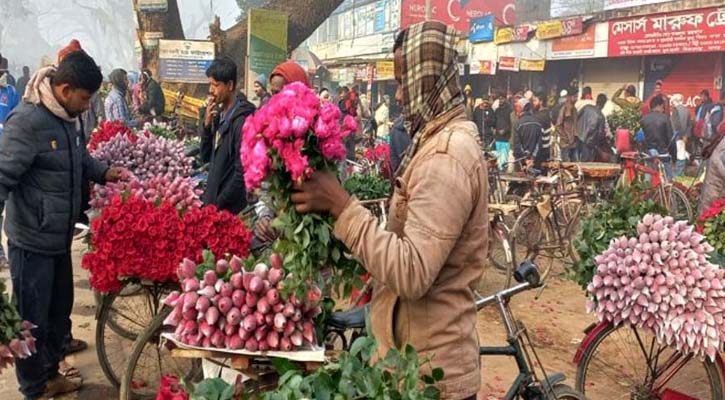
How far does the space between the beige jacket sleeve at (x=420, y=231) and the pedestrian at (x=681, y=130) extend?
1248cm

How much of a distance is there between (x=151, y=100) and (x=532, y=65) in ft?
A: 34.7

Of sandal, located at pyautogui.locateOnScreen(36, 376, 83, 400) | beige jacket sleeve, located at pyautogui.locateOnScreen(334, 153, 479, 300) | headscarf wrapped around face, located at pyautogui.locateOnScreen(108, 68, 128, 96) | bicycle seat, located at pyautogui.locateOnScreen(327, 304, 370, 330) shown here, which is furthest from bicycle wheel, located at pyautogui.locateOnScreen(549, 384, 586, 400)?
headscarf wrapped around face, located at pyautogui.locateOnScreen(108, 68, 128, 96)

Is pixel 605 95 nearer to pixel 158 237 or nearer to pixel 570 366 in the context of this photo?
pixel 570 366

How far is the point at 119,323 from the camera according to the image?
5191mm

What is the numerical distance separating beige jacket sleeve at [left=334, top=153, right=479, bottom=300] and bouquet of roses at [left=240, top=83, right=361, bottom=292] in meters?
0.12

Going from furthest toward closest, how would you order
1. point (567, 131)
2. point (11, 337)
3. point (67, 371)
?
point (567, 131) < point (67, 371) < point (11, 337)

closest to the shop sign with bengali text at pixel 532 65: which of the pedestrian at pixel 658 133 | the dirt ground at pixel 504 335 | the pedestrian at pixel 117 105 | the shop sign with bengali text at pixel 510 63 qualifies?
the shop sign with bengali text at pixel 510 63

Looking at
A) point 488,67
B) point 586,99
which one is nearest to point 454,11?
point 488,67

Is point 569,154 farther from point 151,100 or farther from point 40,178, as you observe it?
point 40,178

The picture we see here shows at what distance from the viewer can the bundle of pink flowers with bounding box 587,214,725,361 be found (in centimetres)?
340

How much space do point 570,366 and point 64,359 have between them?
13.0 ft

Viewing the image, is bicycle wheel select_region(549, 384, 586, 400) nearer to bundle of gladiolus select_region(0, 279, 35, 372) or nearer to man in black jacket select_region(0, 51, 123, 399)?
bundle of gladiolus select_region(0, 279, 35, 372)

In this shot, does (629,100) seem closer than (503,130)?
Yes

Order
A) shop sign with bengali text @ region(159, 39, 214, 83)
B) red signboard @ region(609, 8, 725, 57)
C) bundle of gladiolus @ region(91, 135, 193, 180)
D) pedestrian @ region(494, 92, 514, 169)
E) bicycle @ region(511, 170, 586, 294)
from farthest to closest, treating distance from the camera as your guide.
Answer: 1. pedestrian @ region(494, 92, 514, 169)
2. red signboard @ region(609, 8, 725, 57)
3. shop sign with bengali text @ region(159, 39, 214, 83)
4. bicycle @ region(511, 170, 586, 294)
5. bundle of gladiolus @ region(91, 135, 193, 180)
